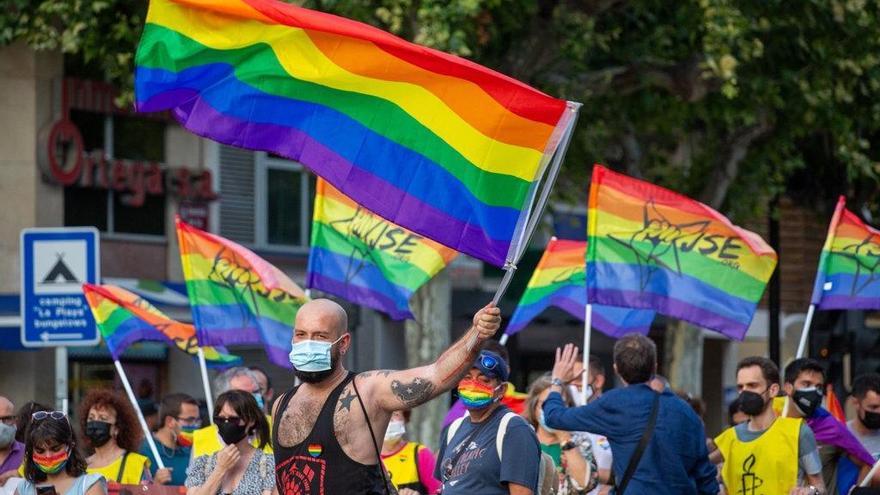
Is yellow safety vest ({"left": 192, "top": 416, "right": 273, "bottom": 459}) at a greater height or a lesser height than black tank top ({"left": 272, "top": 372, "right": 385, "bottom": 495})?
lesser

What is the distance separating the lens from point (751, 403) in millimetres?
10367

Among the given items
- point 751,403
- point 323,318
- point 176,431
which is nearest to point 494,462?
point 323,318

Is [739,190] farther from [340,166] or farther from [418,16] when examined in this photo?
[340,166]

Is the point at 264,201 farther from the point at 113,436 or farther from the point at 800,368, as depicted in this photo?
the point at 113,436

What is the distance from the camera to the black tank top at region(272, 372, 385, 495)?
6812 mm

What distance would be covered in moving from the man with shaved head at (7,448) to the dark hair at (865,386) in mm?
4911

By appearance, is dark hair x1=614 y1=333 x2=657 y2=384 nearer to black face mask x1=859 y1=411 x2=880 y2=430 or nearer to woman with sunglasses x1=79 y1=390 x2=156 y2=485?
black face mask x1=859 y1=411 x2=880 y2=430

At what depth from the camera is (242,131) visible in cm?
803

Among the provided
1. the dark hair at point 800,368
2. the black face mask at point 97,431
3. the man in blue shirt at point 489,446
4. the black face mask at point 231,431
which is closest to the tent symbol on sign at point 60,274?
the black face mask at point 97,431

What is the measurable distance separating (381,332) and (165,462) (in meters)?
15.5

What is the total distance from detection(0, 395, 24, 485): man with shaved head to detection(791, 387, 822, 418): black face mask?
4.33 meters

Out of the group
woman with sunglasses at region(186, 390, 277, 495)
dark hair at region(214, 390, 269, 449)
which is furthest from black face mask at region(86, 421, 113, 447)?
dark hair at region(214, 390, 269, 449)

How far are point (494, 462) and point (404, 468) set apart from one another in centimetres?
282

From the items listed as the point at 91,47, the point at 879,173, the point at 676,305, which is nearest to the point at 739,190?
the point at 879,173
